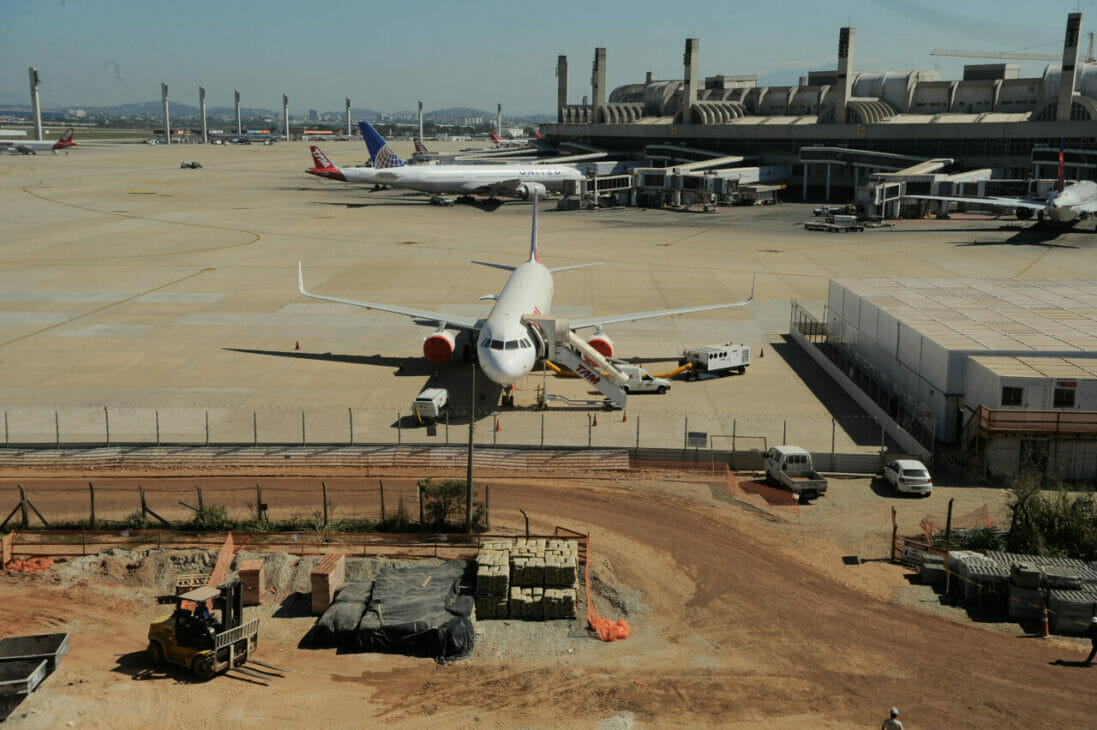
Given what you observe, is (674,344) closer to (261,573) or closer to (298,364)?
(298,364)

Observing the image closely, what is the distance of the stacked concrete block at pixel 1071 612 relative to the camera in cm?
2983

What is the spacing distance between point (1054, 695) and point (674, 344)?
39.7 meters

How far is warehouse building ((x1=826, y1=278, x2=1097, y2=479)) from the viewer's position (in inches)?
1658

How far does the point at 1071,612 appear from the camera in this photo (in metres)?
29.8

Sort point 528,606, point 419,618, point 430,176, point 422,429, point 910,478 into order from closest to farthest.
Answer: point 419,618
point 528,606
point 910,478
point 422,429
point 430,176

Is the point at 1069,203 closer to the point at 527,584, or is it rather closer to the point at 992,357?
the point at 992,357

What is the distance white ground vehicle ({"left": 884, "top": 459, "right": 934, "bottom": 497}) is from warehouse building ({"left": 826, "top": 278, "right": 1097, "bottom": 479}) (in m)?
3.75

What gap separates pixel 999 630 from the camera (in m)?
30.0

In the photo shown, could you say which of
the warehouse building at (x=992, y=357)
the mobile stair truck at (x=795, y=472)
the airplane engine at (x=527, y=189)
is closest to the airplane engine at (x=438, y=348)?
the mobile stair truck at (x=795, y=472)

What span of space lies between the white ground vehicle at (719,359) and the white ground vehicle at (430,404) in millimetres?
15610

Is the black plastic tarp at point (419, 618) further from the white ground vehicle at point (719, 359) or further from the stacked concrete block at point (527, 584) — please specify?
the white ground vehicle at point (719, 359)

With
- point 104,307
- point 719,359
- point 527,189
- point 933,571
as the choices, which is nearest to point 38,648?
point 933,571

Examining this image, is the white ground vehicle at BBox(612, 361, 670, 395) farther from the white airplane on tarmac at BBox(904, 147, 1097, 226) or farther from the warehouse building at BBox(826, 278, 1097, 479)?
the white airplane on tarmac at BBox(904, 147, 1097, 226)

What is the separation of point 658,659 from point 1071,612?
42.6 ft
